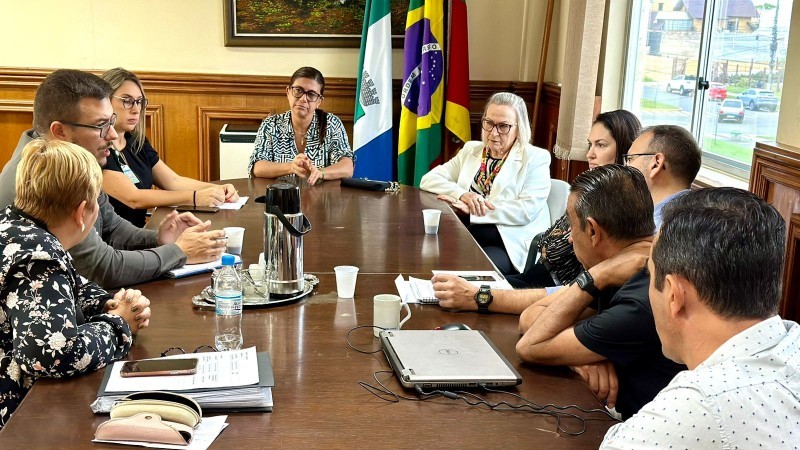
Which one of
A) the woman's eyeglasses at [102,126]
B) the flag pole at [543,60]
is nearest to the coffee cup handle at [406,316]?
the woman's eyeglasses at [102,126]

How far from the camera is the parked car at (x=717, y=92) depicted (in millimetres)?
3363

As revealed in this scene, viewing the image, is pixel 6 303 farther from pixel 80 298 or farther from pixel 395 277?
pixel 395 277

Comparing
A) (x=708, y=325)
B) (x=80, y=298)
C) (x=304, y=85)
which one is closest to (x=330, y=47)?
(x=304, y=85)

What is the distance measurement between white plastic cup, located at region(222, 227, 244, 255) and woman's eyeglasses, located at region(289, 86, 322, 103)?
1659 millimetres

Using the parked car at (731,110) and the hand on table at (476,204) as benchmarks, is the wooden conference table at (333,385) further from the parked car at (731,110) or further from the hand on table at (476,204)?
the parked car at (731,110)

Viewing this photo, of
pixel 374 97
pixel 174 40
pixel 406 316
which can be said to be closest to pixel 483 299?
pixel 406 316

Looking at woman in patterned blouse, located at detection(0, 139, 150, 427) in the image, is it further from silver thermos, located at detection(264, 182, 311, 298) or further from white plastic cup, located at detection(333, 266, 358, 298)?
white plastic cup, located at detection(333, 266, 358, 298)

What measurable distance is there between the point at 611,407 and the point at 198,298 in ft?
3.45

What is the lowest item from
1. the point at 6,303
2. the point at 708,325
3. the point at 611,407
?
the point at 611,407

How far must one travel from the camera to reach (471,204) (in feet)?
11.8

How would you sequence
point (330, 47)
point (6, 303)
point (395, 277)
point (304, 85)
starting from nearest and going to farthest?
point (6, 303) → point (395, 277) → point (304, 85) → point (330, 47)

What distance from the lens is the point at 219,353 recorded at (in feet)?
5.57

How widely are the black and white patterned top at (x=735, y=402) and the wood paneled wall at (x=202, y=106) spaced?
4094 millimetres

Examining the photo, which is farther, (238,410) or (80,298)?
(80,298)
